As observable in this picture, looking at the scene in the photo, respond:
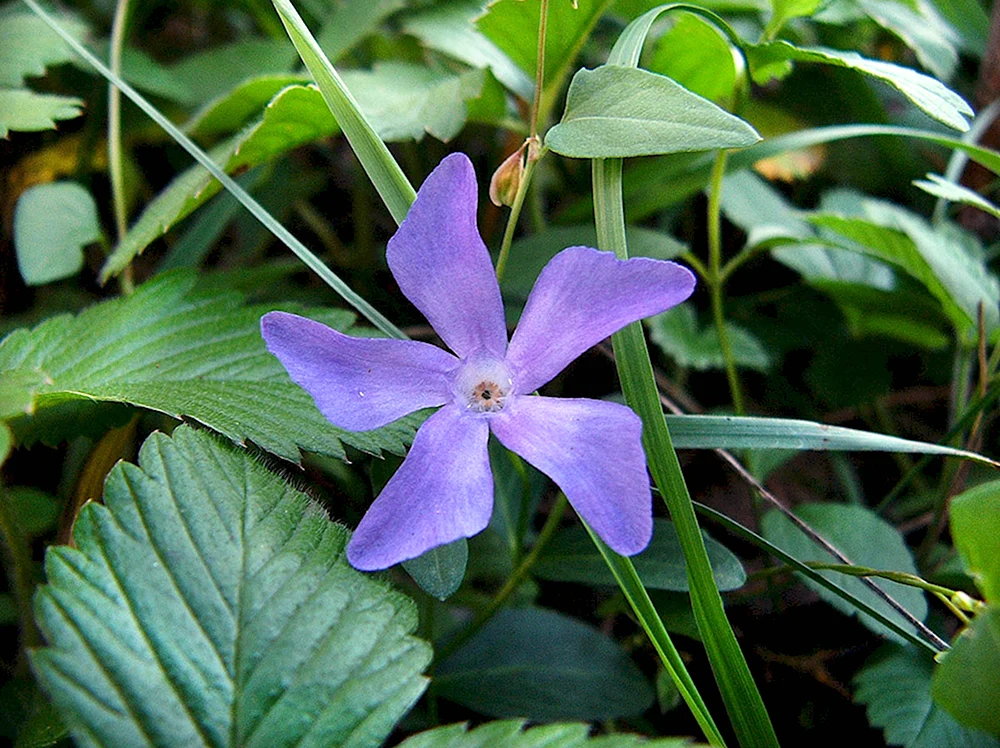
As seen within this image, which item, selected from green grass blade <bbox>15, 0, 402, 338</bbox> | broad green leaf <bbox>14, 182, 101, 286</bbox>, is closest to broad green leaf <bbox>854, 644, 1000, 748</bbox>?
green grass blade <bbox>15, 0, 402, 338</bbox>

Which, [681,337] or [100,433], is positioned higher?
[100,433]

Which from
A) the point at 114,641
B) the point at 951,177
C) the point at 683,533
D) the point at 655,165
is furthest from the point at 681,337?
the point at 114,641

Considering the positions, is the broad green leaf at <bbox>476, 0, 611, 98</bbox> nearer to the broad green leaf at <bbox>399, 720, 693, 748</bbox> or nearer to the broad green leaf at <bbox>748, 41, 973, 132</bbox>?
the broad green leaf at <bbox>748, 41, 973, 132</bbox>

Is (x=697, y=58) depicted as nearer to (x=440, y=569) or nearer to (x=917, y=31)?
(x=917, y=31)

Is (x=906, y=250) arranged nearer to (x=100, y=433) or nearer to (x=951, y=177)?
(x=951, y=177)

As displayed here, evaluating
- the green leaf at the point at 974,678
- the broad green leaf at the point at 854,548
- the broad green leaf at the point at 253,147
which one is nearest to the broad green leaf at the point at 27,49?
the broad green leaf at the point at 253,147

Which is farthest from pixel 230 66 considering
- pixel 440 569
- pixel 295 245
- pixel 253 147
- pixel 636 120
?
pixel 440 569

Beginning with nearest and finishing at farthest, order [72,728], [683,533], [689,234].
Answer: [72,728] < [683,533] < [689,234]
